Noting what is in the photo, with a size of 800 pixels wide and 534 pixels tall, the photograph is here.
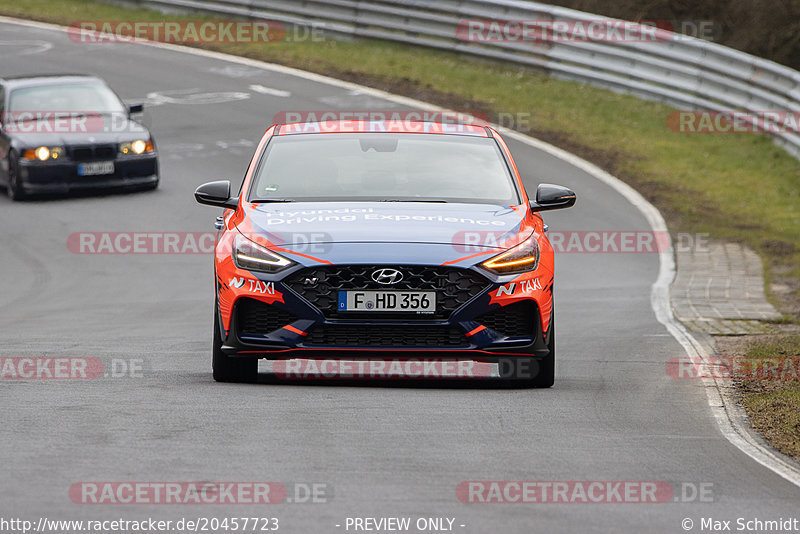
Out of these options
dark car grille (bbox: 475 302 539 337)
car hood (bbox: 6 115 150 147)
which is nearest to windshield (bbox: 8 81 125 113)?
car hood (bbox: 6 115 150 147)

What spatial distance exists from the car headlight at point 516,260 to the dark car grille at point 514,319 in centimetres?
22

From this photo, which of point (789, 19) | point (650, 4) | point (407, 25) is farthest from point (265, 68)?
point (789, 19)

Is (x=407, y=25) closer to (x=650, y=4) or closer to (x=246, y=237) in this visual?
(x=650, y=4)

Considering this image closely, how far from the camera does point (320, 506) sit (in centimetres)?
591

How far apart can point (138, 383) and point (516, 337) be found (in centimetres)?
242

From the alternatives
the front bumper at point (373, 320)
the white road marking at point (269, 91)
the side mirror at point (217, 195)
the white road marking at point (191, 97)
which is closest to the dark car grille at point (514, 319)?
the front bumper at point (373, 320)

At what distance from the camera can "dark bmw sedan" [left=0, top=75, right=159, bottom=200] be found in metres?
19.2

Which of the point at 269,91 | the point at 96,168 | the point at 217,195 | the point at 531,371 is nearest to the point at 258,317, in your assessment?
the point at 217,195

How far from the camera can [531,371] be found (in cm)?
914

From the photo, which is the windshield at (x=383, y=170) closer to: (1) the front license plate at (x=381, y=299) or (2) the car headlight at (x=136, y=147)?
(1) the front license plate at (x=381, y=299)

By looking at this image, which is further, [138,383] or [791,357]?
[791,357]

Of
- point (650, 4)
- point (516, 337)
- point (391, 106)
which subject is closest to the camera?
point (516, 337)

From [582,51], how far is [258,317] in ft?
64.1

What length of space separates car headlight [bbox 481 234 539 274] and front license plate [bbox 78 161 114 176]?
38.6ft
